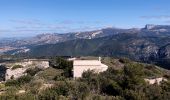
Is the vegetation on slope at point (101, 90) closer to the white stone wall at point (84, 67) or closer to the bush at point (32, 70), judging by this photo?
the white stone wall at point (84, 67)

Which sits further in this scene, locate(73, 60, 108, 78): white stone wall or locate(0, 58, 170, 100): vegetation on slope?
locate(73, 60, 108, 78): white stone wall

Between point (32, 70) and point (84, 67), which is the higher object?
point (84, 67)

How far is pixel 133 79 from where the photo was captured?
35375 millimetres

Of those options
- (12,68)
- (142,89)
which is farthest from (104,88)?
(12,68)

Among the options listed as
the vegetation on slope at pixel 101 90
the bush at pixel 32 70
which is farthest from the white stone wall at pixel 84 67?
the vegetation on slope at pixel 101 90

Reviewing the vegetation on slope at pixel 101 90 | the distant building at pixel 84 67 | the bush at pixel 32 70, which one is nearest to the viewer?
the vegetation on slope at pixel 101 90

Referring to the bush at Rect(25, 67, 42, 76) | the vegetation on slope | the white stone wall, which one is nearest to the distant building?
the white stone wall

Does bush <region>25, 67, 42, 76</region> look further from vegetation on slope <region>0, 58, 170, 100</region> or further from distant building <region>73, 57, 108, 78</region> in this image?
vegetation on slope <region>0, 58, 170, 100</region>

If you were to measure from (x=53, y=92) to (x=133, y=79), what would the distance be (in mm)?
8166

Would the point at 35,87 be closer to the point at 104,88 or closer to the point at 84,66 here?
the point at 104,88

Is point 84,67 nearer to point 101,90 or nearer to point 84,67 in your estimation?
point 84,67

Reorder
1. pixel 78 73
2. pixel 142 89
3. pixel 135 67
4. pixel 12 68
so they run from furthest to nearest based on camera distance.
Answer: pixel 12 68 → pixel 78 73 → pixel 135 67 → pixel 142 89

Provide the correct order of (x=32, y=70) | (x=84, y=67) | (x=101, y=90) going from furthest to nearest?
(x=32, y=70), (x=84, y=67), (x=101, y=90)

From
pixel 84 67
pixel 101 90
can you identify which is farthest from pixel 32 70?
pixel 101 90
